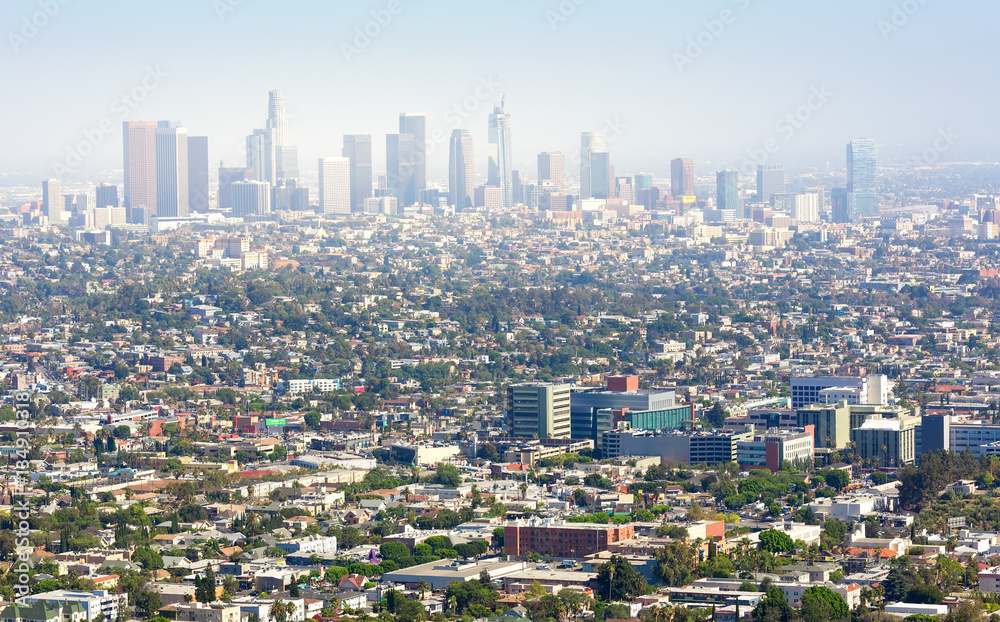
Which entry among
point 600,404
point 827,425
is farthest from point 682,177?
point 827,425

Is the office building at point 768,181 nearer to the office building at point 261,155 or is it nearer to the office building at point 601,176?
the office building at point 601,176

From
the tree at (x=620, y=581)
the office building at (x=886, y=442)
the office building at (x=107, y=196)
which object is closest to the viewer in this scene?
the tree at (x=620, y=581)

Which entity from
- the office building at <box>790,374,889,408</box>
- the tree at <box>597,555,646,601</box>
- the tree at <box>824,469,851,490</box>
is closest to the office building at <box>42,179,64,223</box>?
the office building at <box>790,374,889,408</box>

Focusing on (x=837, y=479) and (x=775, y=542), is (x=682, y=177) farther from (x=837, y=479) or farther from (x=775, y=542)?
(x=775, y=542)

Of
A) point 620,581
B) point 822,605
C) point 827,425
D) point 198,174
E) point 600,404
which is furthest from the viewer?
point 198,174

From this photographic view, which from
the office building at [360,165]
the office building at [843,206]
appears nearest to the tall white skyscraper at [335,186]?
the office building at [360,165]
